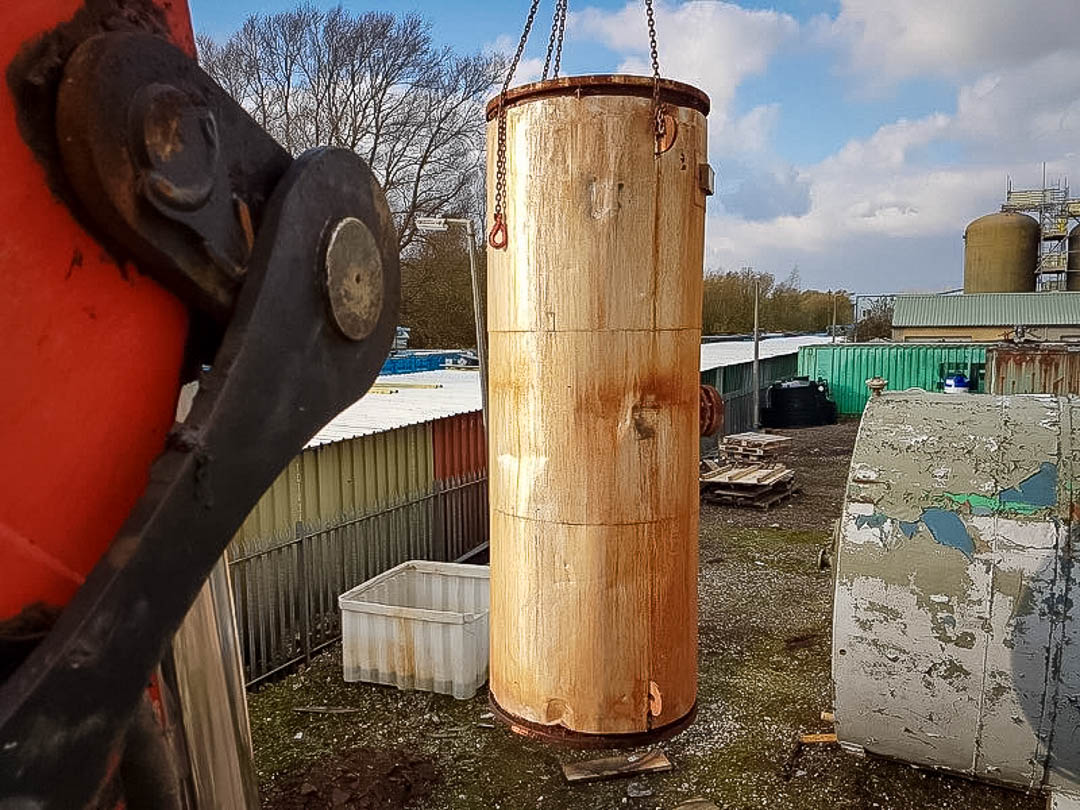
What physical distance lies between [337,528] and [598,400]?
16.1ft

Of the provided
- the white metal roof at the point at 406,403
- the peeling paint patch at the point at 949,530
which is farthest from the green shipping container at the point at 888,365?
the peeling paint patch at the point at 949,530

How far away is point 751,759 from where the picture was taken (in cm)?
592

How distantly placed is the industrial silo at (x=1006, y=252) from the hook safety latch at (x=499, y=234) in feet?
133

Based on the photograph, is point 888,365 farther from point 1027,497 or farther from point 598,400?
point 598,400

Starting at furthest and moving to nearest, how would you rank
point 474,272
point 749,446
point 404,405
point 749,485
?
point 749,446, point 749,485, point 404,405, point 474,272

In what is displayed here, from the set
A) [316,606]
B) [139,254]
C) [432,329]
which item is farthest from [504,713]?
[432,329]

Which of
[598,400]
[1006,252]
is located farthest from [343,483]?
[1006,252]

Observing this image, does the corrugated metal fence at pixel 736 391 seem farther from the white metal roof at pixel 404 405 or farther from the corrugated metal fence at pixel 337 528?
the corrugated metal fence at pixel 337 528

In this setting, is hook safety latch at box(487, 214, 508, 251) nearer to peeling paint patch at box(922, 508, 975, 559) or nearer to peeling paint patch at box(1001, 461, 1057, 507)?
peeling paint patch at box(922, 508, 975, 559)

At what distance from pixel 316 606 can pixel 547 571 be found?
4468 millimetres

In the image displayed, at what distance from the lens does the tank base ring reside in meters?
4.36

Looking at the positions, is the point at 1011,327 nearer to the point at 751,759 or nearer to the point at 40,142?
the point at 751,759

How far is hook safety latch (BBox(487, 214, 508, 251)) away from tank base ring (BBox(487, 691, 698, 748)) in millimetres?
2668

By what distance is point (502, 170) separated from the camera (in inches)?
168
